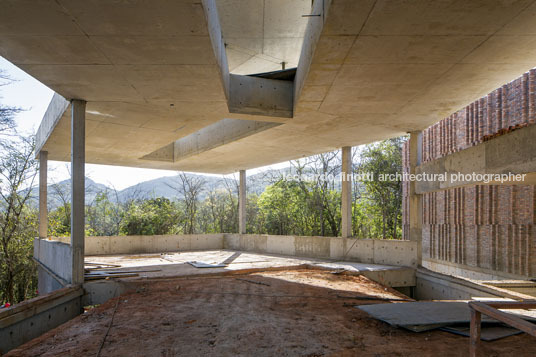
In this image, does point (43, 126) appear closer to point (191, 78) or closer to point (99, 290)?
point (99, 290)

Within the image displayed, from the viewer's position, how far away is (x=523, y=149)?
605 centimetres

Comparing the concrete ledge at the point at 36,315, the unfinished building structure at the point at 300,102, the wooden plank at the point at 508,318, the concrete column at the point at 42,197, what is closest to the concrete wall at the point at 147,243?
the unfinished building structure at the point at 300,102

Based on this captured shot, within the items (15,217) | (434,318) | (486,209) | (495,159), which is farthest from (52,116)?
(486,209)

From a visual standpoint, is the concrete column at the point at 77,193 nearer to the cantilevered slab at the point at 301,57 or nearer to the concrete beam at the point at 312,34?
the cantilevered slab at the point at 301,57

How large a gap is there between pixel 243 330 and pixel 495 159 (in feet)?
19.2

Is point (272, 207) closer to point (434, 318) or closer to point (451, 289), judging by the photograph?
point (451, 289)

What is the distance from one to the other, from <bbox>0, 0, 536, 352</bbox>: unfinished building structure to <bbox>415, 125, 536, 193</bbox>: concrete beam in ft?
0.12

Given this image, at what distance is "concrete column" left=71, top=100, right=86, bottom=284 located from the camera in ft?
26.2

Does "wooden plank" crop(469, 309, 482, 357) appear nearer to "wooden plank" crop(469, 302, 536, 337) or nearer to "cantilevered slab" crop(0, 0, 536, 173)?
"wooden plank" crop(469, 302, 536, 337)

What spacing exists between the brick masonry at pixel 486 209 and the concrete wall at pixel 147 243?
11151 mm

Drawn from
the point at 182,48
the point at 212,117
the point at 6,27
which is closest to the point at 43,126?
the point at 212,117

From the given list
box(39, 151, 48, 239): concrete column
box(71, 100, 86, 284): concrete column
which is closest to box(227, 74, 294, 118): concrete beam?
box(71, 100, 86, 284): concrete column

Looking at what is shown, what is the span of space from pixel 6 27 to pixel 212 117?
16.4 feet

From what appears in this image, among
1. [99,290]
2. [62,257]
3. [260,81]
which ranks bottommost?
[99,290]
